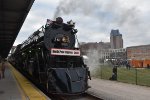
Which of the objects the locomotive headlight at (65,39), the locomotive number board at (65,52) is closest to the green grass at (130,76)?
the locomotive number board at (65,52)

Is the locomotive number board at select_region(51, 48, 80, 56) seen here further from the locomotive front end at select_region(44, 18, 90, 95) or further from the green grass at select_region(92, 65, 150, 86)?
the green grass at select_region(92, 65, 150, 86)

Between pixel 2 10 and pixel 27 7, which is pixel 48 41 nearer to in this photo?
pixel 27 7

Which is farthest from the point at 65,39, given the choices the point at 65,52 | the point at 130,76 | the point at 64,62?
the point at 130,76

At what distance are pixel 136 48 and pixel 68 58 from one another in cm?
9372

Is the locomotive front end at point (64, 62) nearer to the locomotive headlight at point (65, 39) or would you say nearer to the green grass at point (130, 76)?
the locomotive headlight at point (65, 39)

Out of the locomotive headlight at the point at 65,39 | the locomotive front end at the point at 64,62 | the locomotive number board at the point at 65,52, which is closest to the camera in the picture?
the locomotive front end at the point at 64,62

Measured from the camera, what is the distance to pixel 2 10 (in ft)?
89.4

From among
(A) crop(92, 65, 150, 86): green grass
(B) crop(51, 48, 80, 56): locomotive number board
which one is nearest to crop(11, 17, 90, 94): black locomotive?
(B) crop(51, 48, 80, 56): locomotive number board

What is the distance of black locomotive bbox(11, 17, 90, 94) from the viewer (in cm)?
1461

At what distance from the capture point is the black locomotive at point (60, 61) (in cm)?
1461

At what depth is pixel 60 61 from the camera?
15.8 meters

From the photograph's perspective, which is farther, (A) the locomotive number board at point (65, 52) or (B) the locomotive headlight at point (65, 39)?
(B) the locomotive headlight at point (65, 39)

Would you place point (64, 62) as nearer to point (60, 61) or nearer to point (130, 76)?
point (60, 61)

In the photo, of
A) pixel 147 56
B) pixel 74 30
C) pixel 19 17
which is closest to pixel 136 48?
pixel 147 56
